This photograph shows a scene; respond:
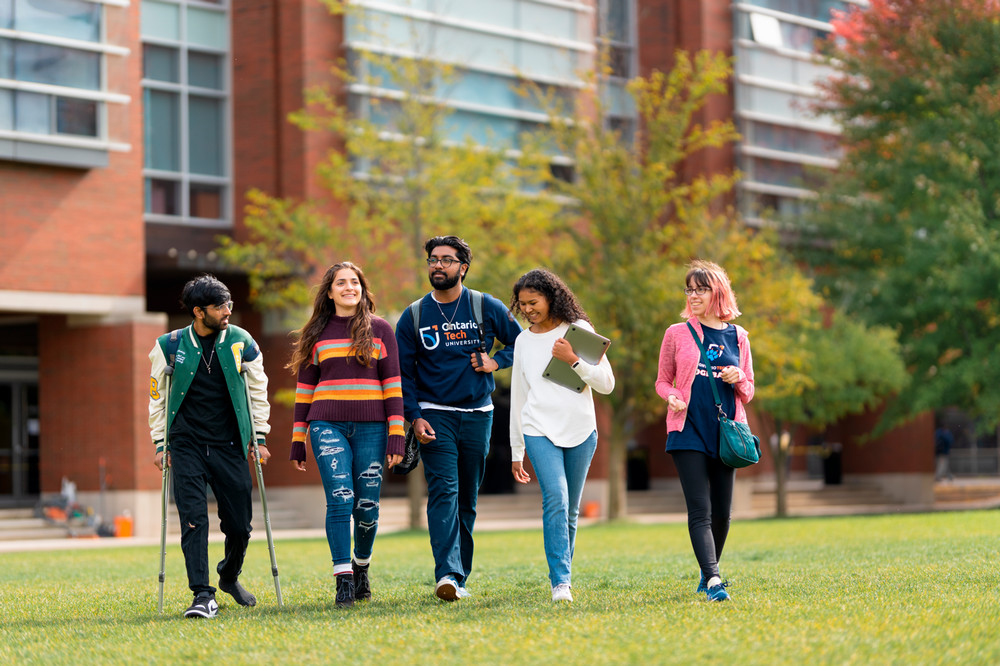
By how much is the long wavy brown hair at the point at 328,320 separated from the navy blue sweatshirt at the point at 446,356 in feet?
0.87

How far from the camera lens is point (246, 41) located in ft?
93.8

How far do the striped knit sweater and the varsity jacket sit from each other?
30 centimetres

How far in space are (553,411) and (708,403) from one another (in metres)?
0.91

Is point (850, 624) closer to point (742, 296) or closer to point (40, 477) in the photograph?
point (742, 296)

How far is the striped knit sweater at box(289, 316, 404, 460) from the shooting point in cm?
774

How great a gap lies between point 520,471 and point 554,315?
95 centimetres

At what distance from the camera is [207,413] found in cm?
787

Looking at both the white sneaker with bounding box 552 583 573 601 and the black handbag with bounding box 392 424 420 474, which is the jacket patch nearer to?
the black handbag with bounding box 392 424 420 474

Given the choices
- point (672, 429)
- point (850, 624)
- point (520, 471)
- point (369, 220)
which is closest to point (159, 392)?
point (520, 471)

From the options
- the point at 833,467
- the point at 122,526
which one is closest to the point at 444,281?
the point at 122,526

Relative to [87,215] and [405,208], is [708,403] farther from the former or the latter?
[87,215]

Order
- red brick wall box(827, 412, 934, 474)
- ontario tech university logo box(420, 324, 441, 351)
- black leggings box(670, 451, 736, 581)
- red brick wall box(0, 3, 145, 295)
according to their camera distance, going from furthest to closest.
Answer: red brick wall box(827, 412, 934, 474) < red brick wall box(0, 3, 145, 295) < ontario tech university logo box(420, 324, 441, 351) < black leggings box(670, 451, 736, 581)

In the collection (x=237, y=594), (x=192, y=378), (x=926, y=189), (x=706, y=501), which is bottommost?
(x=237, y=594)

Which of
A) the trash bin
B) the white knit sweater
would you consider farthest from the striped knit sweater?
the trash bin
